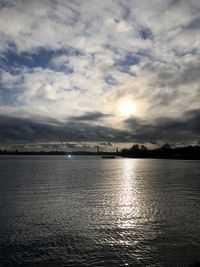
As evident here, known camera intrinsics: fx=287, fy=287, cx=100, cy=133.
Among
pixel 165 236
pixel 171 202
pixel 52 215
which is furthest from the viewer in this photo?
pixel 171 202

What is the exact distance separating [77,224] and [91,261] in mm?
11665

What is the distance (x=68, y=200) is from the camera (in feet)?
169

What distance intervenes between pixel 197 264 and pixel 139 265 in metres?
4.19

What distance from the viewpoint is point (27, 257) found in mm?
22969

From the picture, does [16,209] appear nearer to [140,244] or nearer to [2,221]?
[2,221]

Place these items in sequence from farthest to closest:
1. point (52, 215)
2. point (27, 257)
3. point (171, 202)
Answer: point (171, 202) < point (52, 215) < point (27, 257)

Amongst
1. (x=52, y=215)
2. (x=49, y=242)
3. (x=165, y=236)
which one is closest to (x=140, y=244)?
(x=165, y=236)

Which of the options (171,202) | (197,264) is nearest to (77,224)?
(197,264)

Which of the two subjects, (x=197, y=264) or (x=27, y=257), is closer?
(x=197, y=264)

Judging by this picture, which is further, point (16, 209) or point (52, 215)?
point (16, 209)

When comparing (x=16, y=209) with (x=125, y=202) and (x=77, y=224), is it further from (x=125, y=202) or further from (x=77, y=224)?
(x=125, y=202)

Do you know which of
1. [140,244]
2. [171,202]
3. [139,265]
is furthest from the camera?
[171,202]

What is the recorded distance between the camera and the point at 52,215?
126 feet

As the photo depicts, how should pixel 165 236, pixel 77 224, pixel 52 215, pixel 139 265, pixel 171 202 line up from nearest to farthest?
1. pixel 139 265
2. pixel 165 236
3. pixel 77 224
4. pixel 52 215
5. pixel 171 202
